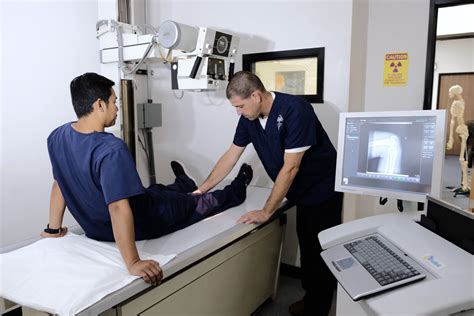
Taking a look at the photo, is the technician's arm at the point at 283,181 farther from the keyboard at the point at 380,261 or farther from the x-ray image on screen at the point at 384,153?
the keyboard at the point at 380,261

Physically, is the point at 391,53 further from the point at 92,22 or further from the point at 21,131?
the point at 21,131

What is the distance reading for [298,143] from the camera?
1830 millimetres

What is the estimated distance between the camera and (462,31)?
6215mm

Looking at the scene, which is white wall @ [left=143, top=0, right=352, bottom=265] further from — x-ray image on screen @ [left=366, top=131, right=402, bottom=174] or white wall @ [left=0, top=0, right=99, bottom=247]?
x-ray image on screen @ [left=366, top=131, right=402, bottom=174]

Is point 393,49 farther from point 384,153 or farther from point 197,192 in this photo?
point 197,192

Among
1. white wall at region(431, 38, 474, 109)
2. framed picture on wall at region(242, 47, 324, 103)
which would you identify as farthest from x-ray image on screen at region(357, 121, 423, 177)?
white wall at region(431, 38, 474, 109)

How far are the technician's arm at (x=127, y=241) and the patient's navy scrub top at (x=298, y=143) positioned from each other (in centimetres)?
93

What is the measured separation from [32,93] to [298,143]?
169 centimetres

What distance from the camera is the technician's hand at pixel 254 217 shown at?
1762mm

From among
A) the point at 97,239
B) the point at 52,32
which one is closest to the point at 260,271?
the point at 97,239

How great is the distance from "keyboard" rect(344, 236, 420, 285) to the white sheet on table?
2.19ft

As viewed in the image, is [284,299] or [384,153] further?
[284,299]

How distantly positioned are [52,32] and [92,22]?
0.31m

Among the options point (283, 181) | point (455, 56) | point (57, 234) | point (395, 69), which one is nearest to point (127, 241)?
point (57, 234)
